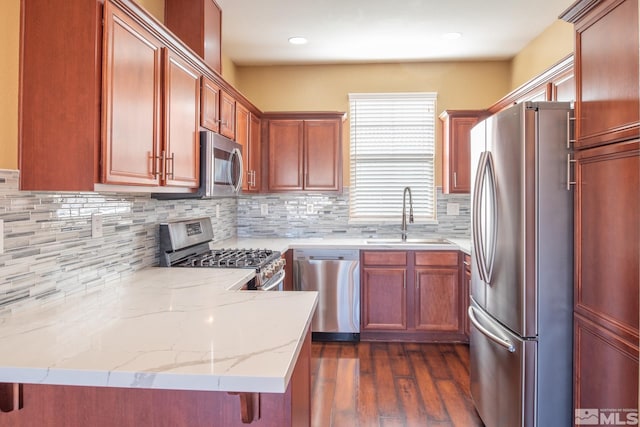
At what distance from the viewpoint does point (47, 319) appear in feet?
4.63

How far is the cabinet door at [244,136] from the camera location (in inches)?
126

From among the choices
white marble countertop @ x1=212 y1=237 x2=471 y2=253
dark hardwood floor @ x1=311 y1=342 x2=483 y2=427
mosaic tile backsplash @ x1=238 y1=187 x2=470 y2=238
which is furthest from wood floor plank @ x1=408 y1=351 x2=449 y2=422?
mosaic tile backsplash @ x1=238 y1=187 x2=470 y2=238

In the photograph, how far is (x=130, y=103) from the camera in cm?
164

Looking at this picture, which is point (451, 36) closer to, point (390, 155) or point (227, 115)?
point (390, 155)

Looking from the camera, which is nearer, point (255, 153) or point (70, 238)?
point (70, 238)

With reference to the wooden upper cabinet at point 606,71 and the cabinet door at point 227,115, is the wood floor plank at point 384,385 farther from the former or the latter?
the cabinet door at point 227,115

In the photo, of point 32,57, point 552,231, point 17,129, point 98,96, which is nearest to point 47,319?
point 17,129

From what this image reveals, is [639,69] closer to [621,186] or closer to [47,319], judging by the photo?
[621,186]

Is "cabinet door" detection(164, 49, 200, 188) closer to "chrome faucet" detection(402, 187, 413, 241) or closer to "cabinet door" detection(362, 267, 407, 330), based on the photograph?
"cabinet door" detection(362, 267, 407, 330)

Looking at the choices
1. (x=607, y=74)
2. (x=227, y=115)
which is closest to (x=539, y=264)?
(x=607, y=74)

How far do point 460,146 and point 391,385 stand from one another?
7.14 feet

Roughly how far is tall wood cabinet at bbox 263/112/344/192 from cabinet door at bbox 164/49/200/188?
1.60 meters

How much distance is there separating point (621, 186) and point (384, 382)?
6.45ft

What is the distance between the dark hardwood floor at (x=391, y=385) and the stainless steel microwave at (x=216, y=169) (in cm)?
144
